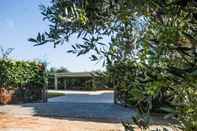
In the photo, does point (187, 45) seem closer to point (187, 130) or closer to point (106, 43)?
point (187, 130)

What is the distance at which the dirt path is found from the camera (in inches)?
509

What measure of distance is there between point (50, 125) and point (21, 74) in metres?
11.3

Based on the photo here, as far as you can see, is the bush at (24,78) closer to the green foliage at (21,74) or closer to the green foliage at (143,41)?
the green foliage at (21,74)

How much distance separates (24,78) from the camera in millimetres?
24875

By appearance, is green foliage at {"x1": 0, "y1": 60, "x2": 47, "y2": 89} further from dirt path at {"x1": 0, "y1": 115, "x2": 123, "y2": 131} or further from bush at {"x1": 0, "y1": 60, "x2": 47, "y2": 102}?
dirt path at {"x1": 0, "y1": 115, "x2": 123, "y2": 131}

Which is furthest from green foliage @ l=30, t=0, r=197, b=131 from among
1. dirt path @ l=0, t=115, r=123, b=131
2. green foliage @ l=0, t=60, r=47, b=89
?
green foliage @ l=0, t=60, r=47, b=89

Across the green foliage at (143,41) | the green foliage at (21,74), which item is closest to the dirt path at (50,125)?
the green foliage at (21,74)

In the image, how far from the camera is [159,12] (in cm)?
188

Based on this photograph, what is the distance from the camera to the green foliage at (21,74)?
77.6 feet

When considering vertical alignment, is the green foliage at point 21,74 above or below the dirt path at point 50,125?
above

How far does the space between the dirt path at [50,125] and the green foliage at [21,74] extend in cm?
826

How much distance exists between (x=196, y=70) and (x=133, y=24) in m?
1.08

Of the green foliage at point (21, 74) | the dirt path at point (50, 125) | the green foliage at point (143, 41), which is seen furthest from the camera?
the green foliage at point (21, 74)

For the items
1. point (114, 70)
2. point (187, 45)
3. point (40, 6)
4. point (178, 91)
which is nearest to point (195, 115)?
point (187, 45)
